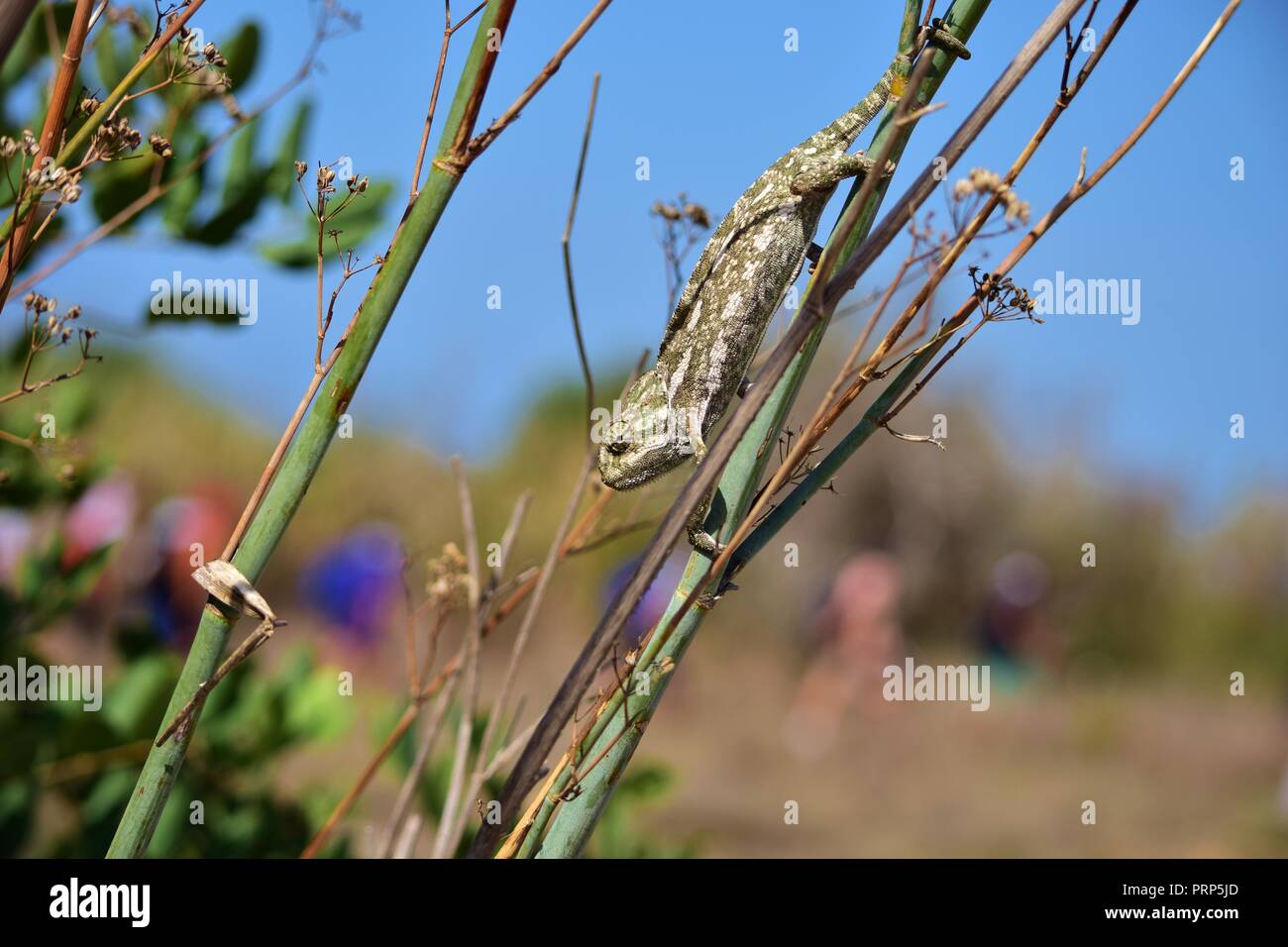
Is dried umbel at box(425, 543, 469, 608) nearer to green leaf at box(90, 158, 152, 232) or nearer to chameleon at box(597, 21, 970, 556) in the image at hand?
chameleon at box(597, 21, 970, 556)

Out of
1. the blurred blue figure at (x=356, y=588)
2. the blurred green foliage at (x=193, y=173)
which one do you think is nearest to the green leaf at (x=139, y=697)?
the blurred green foliage at (x=193, y=173)

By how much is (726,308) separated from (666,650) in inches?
27.8

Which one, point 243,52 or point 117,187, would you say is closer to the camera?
point 117,187

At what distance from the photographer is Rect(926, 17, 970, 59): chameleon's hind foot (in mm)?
825

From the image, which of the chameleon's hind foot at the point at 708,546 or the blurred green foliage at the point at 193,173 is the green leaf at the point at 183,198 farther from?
the chameleon's hind foot at the point at 708,546

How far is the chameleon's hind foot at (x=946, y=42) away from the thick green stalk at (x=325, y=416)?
361 mm

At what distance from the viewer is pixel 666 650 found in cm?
76

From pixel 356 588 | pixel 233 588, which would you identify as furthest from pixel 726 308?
pixel 356 588

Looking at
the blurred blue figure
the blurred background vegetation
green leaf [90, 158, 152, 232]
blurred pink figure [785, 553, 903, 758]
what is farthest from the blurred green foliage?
blurred pink figure [785, 553, 903, 758]

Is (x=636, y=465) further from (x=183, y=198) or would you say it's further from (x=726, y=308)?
(x=183, y=198)

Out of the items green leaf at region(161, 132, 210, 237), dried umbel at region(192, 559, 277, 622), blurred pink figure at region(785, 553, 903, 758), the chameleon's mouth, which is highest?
green leaf at region(161, 132, 210, 237)

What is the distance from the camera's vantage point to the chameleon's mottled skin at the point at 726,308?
4.51 feet

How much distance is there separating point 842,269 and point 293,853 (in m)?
1.49
